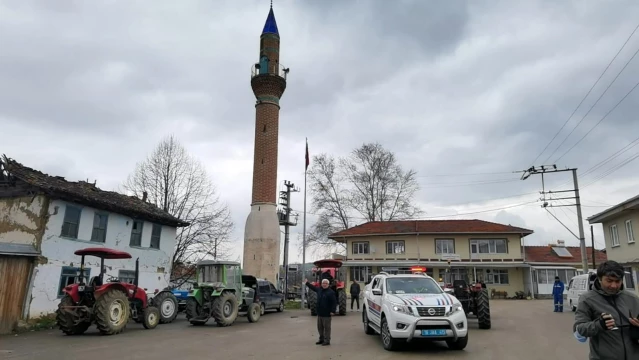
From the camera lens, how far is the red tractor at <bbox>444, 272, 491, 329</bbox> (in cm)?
1358

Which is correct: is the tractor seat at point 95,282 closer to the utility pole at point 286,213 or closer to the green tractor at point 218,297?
the green tractor at point 218,297

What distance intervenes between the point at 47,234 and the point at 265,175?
16.0m

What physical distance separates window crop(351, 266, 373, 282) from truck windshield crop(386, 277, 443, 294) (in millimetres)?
28034

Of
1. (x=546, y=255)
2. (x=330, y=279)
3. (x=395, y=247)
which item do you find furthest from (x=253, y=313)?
(x=546, y=255)

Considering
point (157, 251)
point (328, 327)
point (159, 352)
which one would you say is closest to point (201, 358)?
point (159, 352)

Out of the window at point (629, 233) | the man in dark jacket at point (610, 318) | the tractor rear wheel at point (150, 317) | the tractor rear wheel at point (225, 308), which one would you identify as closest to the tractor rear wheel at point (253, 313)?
the tractor rear wheel at point (225, 308)

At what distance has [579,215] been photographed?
25.9 m

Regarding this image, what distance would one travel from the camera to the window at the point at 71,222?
16.8 m

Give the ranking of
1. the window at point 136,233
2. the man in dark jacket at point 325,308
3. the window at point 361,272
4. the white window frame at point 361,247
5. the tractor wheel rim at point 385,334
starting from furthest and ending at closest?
the white window frame at point 361,247, the window at point 361,272, the window at point 136,233, the man in dark jacket at point 325,308, the tractor wheel rim at point 385,334

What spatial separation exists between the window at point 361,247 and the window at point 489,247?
9035mm

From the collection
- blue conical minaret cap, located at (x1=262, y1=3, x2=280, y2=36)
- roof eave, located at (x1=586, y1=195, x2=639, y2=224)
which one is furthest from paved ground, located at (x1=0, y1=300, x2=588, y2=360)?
blue conical minaret cap, located at (x1=262, y1=3, x2=280, y2=36)

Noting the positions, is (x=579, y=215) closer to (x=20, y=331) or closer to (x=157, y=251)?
(x=157, y=251)

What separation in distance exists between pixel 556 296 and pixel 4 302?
22990 mm

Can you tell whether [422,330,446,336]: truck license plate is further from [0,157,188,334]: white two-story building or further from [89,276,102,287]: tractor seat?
[0,157,188,334]: white two-story building
